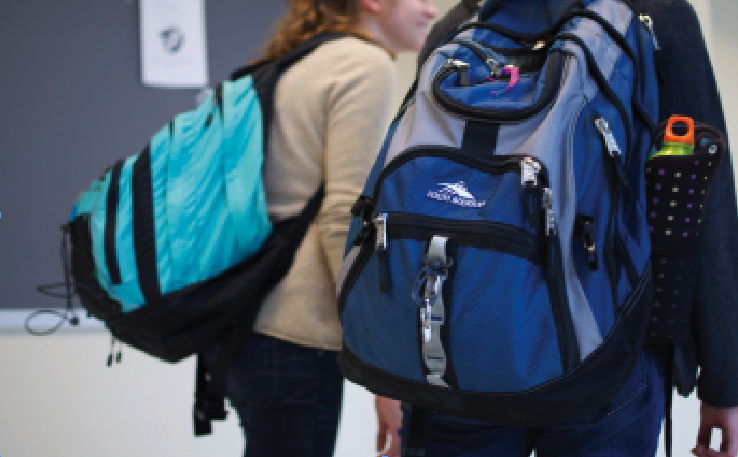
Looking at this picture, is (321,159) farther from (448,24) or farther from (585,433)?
(585,433)

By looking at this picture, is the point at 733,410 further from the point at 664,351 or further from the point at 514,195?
the point at 514,195

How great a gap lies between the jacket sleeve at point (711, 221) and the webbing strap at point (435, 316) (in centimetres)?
38

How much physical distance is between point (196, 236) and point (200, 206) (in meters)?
0.05

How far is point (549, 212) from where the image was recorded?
0.68 metres

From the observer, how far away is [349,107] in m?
1.07

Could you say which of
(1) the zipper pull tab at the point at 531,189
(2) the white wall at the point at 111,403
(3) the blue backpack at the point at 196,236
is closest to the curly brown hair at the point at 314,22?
(3) the blue backpack at the point at 196,236

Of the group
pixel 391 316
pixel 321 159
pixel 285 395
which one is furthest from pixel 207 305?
pixel 391 316

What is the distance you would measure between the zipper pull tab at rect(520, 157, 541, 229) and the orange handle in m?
0.23

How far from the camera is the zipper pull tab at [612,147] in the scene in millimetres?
716

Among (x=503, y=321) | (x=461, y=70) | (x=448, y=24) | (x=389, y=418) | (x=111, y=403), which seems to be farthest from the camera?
(x=111, y=403)

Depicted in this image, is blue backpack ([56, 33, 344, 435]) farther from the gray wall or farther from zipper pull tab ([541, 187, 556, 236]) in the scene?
the gray wall

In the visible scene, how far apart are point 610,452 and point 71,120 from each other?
2214mm

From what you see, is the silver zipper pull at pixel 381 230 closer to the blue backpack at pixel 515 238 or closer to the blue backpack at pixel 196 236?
the blue backpack at pixel 515 238

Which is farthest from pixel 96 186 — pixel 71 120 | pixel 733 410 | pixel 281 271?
pixel 71 120
